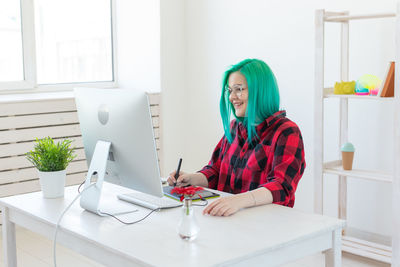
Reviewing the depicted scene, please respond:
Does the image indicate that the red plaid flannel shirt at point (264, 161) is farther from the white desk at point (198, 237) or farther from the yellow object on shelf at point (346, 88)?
the yellow object on shelf at point (346, 88)

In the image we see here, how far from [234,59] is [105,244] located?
9.10 ft

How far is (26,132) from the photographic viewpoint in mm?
3924

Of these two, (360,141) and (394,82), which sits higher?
(394,82)

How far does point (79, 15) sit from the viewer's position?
4707 mm

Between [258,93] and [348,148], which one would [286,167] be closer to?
[258,93]

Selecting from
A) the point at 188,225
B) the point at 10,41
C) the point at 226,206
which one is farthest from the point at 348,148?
the point at 10,41

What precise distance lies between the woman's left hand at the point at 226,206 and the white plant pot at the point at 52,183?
2.14ft

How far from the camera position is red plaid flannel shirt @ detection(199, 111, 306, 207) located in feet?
7.21

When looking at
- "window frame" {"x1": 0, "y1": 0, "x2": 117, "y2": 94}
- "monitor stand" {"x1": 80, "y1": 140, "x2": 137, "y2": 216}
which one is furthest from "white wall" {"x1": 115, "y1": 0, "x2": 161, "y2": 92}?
"monitor stand" {"x1": 80, "y1": 140, "x2": 137, "y2": 216}

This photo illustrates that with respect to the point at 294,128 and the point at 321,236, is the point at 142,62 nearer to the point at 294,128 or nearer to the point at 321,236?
the point at 294,128

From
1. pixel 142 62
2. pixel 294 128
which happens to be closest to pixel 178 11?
pixel 142 62

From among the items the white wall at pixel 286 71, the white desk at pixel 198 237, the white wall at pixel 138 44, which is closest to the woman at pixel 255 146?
the white desk at pixel 198 237

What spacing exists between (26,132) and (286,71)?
1.86 metres

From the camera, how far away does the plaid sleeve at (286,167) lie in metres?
2.16
